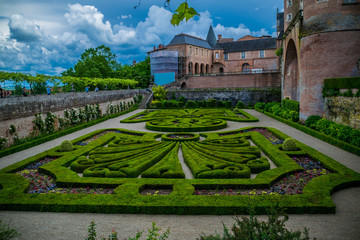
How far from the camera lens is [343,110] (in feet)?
47.8

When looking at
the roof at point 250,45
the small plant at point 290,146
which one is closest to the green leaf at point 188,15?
the small plant at point 290,146

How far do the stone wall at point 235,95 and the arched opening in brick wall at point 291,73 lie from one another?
5430mm

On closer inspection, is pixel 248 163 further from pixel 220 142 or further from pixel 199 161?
pixel 220 142

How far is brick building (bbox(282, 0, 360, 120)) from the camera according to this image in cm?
1588

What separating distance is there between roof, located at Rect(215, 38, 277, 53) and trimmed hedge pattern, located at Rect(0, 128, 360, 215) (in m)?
42.3

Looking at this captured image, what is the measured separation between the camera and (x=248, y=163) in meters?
9.88

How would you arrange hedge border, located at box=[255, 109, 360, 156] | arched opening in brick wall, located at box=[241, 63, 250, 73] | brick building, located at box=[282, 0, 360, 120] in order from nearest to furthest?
hedge border, located at box=[255, 109, 360, 156]
brick building, located at box=[282, 0, 360, 120]
arched opening in brick wall, located at box=[241, 63, 250, 73]

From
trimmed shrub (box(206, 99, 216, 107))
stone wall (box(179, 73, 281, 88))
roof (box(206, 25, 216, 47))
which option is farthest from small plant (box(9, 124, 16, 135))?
roof (box(206, 25, 216, 47))

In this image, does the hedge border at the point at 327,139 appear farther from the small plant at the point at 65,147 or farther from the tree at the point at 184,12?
the small plant at the point at 65,147

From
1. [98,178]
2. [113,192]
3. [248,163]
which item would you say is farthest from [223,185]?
[98,178]

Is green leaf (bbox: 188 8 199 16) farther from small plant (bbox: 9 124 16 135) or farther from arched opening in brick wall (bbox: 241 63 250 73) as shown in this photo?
arched opening in brick wall (bbox: 241 63 250 73)

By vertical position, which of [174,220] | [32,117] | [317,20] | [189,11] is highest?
[317,20]

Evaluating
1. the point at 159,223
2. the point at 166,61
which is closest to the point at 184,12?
the point at 159,223

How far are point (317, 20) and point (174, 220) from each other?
16207 millimetres
